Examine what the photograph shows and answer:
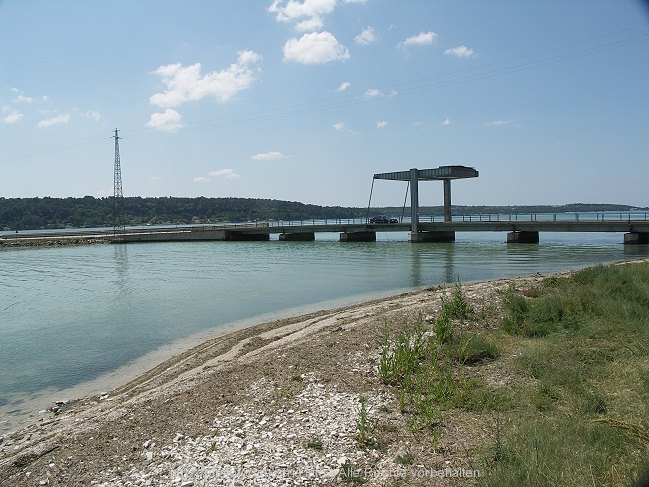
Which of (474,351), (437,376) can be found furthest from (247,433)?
(474,351)

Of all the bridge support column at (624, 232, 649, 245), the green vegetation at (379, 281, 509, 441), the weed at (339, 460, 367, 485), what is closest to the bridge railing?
the bridge support column at (624, 232, 649, 245)

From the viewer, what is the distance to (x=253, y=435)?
6.54 meters

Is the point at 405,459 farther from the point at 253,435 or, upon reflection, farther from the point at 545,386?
the point at 545,386

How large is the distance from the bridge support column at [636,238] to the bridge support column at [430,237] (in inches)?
889

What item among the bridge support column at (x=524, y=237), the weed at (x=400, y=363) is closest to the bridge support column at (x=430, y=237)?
the bridge support column at (x=524, y=237)

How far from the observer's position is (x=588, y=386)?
7285 millimetres

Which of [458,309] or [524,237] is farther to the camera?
[524,237]

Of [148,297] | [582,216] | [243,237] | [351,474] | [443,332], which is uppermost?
[582,216]

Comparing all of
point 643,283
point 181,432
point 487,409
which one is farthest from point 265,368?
point 643,283

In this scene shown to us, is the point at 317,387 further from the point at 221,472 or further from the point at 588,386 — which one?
the point at 588,386

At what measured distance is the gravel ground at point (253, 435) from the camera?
5.58m

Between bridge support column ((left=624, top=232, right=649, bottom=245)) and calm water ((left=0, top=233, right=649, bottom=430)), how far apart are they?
2.01 meters

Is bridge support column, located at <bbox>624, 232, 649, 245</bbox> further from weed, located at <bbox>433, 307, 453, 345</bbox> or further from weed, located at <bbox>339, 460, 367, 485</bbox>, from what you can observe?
weed, located at <bbox>339, 460, 367, 485</bbox>

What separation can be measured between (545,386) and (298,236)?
264 ft
